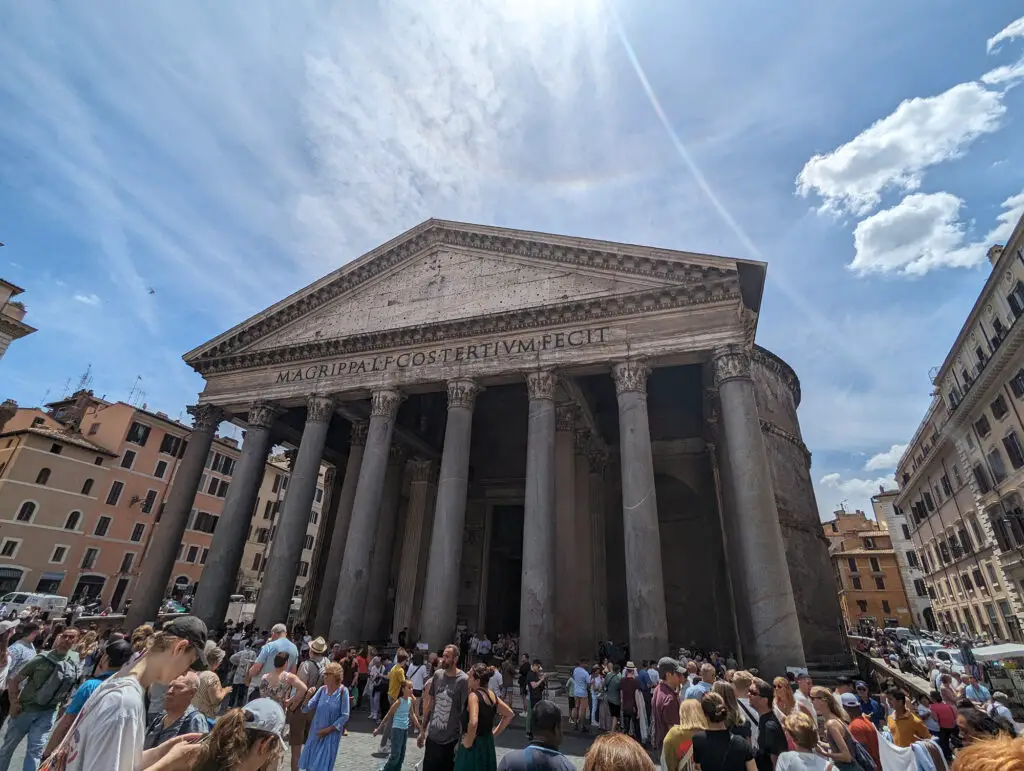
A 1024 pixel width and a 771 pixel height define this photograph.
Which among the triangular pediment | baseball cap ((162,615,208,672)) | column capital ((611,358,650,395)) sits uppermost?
the triangular pediment

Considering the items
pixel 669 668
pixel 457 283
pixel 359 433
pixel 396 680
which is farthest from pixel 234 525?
pixel 669 668

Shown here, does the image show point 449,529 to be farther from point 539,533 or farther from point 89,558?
point 89,558

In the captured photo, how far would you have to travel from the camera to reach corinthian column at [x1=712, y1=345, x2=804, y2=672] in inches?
391

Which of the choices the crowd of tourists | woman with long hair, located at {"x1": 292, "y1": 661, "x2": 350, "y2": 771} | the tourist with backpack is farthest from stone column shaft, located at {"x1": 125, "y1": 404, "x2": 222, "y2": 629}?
woman with long hair, located at {"x1": 292, "y1": 661, "x2": 350, "y2": 771}

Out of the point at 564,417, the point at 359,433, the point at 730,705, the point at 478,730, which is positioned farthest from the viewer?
the point at 359,433

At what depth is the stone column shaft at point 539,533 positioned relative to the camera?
36.3 ft

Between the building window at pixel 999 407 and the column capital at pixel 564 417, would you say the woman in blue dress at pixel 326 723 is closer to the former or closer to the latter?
the column capital at pixel 564 417

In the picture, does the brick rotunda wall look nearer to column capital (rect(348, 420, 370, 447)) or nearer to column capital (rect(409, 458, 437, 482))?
column capital (rect(409, 458, 437, 482))

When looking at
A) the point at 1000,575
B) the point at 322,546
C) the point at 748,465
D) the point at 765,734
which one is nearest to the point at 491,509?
the point at 322,546

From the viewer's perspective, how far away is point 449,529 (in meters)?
12.7

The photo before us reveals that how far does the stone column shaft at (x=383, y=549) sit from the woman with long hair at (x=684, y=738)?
1308 centimetres

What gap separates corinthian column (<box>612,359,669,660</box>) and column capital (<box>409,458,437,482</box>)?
9.53 metres

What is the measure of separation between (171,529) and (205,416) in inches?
149

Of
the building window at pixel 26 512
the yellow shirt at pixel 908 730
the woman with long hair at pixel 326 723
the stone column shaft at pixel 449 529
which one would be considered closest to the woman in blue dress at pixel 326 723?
the woman with long hair at pixel 326 723
